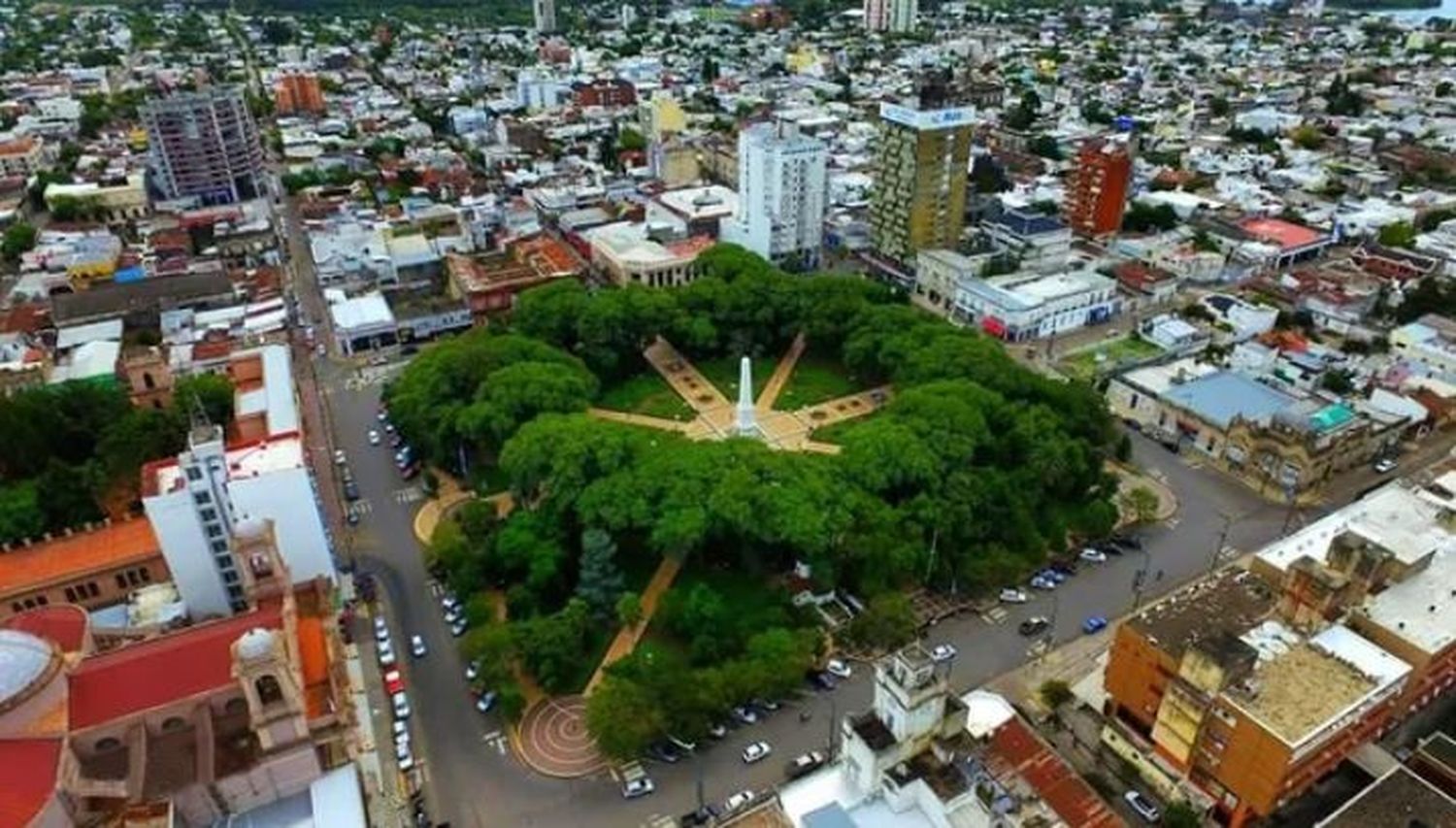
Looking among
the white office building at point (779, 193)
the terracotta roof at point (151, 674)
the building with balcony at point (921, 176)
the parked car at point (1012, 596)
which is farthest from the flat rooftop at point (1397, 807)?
the white office building at point (779, 193)

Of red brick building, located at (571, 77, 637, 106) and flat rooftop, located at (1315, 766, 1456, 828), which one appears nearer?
flat rooftop, located at (1315, 766, 1456, 828)

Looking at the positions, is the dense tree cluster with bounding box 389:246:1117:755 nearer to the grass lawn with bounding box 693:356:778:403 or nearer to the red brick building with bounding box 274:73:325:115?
the grass lawn with bounding box 693:356:778:403

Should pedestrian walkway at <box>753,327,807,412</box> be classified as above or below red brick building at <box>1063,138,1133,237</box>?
below

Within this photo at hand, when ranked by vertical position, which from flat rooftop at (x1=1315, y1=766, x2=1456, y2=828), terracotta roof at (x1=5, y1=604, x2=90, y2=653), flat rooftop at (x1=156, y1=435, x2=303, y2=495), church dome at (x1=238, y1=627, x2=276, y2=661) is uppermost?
church dome at (x1=238, y1=627, x2=276, y2=661)

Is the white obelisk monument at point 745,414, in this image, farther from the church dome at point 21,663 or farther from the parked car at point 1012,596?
the church dome at point 21,663

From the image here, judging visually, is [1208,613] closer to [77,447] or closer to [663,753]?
[663,753]

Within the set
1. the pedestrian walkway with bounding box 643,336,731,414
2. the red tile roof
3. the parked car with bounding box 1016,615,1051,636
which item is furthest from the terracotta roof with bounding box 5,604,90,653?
the parked car with bounding box 1016,615,1051,636
